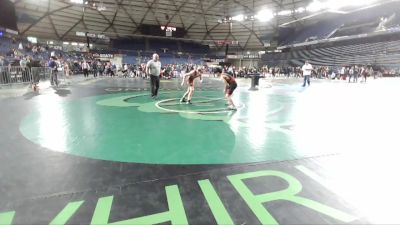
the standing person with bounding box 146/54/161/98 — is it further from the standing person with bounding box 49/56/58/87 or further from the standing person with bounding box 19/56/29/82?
the standing person with bounding box 19/56/29/82

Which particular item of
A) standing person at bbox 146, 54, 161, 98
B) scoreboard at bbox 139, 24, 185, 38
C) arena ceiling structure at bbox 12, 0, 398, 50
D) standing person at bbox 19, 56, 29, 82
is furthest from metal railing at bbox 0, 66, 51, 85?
scoreboard at bbox 139, 24, 185, 38

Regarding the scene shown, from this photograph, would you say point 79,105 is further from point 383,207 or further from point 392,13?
point 392,13

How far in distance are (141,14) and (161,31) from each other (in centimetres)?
678

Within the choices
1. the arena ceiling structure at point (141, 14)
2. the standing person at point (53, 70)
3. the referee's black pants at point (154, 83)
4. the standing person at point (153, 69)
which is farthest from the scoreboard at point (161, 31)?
the referee's black pants at point (154, 83)

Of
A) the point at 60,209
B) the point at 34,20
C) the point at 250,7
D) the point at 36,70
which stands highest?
the point at 250,7

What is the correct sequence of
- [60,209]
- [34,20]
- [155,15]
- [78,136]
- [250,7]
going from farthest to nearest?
[155,15] < [250,7] < [34,20] < [78,136] < [60,209]

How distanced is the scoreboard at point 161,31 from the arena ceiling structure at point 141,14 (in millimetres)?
757

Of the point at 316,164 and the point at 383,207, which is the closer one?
the point at 383,207

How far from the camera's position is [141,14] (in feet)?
138

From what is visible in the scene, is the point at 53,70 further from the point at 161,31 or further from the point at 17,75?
the point at 161,31

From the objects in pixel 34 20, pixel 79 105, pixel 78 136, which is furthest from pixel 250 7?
pixel 78 136

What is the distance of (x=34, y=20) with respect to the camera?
36688mm

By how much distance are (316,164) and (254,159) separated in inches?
33.7

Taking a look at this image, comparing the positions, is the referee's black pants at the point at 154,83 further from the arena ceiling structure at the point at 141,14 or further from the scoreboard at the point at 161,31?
the scoreboard at the point at 161,31
